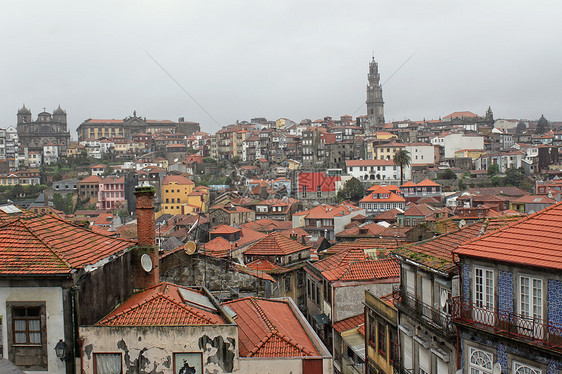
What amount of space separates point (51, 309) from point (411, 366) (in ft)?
36.8

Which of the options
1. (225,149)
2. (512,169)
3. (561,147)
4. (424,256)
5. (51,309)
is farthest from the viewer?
(225,149)

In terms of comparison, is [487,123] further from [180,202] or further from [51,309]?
[51,309]

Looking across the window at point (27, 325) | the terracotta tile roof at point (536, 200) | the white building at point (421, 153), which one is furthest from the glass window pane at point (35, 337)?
the white building at point (421, 153)

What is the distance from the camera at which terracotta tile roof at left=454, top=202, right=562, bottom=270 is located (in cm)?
1226

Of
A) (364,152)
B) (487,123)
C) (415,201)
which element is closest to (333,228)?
(415,201)

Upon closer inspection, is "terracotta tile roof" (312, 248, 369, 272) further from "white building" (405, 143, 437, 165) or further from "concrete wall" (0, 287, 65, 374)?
"white building" (405, 143, 437, 165)

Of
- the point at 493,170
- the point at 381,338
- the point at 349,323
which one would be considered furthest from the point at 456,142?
the point at 381,338

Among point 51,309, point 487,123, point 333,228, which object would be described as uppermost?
point 487,123

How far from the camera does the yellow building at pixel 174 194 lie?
347 ft

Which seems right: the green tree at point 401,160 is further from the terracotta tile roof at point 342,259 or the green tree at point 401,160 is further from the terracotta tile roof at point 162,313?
the terracotta tile roof at point 162,313

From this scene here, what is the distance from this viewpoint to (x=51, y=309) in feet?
39.1

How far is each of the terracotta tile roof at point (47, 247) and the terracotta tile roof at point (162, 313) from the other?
1.41 meters

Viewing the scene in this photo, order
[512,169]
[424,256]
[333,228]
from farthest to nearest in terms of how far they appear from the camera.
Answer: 1. [512,169]
2. [333,228]
3. [424,256]

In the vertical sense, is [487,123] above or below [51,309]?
above
